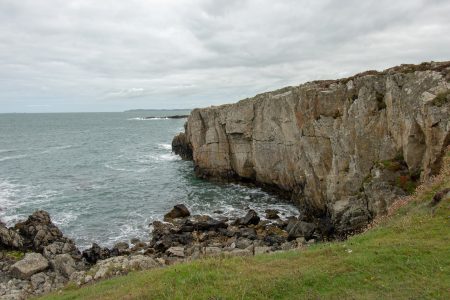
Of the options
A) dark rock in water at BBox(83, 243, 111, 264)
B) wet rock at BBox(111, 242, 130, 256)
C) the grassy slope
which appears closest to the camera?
the grassy slope

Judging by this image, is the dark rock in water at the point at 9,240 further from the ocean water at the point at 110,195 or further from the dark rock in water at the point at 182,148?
the dark rock in water at the point at 182,148

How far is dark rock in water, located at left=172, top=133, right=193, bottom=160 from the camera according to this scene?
81.6 meters

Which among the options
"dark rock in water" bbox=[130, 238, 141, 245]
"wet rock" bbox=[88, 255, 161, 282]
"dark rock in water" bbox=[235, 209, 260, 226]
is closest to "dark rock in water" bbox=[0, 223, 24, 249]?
"dark rock in water" bbox=[130, 238, 141, 245]

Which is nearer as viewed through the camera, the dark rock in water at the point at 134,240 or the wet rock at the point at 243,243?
the wet rock at the point at 243,243

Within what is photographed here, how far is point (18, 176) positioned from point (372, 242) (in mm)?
65009

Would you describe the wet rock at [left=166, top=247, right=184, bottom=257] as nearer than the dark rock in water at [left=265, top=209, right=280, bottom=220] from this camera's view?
Yes

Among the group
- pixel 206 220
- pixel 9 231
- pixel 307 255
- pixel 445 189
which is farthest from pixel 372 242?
pixel 9 231

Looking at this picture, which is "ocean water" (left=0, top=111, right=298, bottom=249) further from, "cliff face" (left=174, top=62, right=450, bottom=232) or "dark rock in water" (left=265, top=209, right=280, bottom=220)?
"cliff face" (left=174, top=62, right=450, bottom=232)

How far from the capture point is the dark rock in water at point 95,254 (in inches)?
1280

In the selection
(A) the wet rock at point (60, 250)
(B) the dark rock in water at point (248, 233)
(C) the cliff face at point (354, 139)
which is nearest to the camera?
(C) the cliff face at point (354, 139)

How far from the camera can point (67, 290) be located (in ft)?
66.2

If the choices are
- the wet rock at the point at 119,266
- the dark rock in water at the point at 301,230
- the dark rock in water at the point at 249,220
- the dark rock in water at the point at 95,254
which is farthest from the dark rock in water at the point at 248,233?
the wet rock at the point at 119,266

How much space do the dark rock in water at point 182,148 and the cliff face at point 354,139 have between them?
98.6ft

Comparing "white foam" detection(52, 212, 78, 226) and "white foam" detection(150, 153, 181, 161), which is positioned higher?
"white foam" detection(150, 153, 181, 161)
